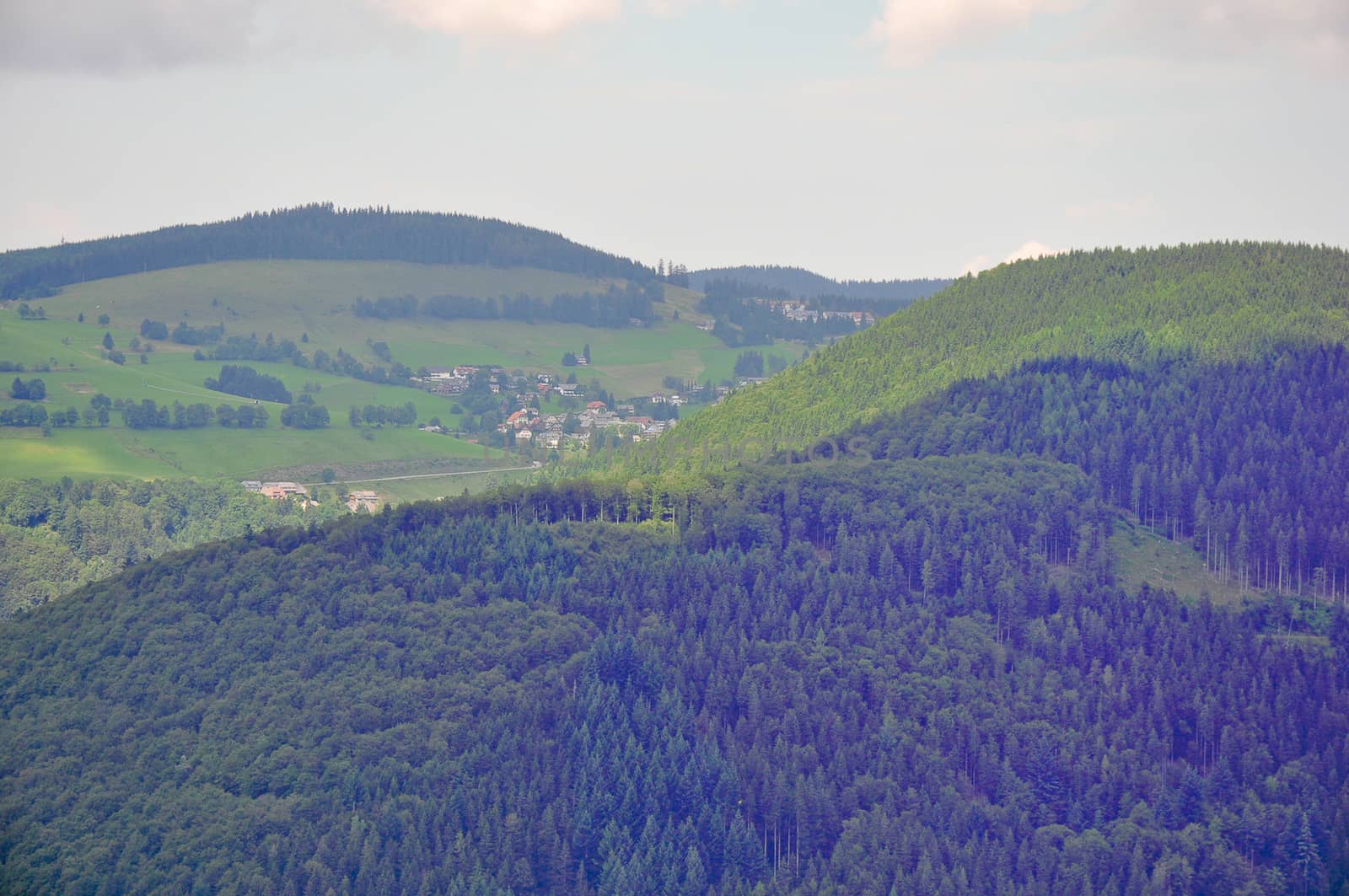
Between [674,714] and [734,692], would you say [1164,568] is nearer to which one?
[734,692]

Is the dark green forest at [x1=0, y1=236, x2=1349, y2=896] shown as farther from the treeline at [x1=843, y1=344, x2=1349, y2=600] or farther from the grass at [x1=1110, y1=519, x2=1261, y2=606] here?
the grass at [x1=1110, y1=519, x2=1261, y2=606]

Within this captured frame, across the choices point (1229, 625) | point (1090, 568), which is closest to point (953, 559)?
point (1090, 568)

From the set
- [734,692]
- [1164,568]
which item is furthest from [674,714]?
[1164,568]

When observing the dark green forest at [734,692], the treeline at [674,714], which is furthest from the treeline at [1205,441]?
the treeline at [674,714]

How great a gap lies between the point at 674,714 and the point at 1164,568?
47541 mm

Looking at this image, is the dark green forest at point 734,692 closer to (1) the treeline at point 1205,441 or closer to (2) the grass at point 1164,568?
(1) the treeline at point 1205,441

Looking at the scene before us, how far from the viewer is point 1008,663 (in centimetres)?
15100

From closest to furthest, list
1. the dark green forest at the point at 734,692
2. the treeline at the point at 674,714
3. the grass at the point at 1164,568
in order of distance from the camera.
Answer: the treeline at the point at 674,714
the dark green forest at the point at 734,692
the grass at the point at 1164,568

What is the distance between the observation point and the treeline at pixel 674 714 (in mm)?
127312

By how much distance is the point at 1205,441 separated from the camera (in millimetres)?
182125

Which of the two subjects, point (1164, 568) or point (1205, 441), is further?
point (1205, 441)

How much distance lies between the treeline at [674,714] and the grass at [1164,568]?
9.21 feet

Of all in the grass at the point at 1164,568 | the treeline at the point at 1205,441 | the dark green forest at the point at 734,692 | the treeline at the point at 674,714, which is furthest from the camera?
the treeline at the point at 1205,441

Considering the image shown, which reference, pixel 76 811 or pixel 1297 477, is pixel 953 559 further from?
pixel 76 811
